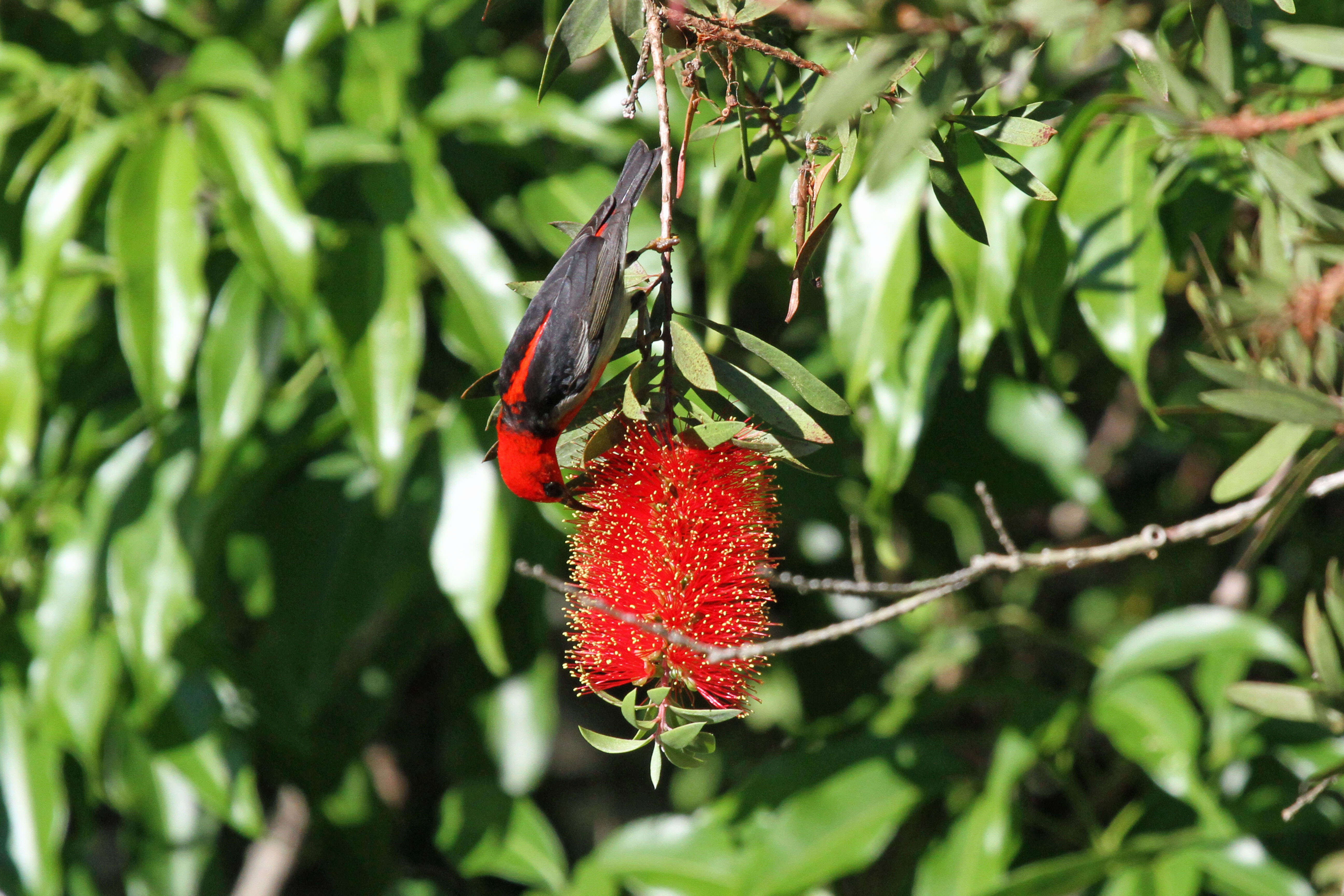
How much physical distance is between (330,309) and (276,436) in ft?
1.14

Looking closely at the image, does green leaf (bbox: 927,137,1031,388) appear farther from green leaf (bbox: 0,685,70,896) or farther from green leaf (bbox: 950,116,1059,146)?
green leaf (bbox: 0,685,70,896)

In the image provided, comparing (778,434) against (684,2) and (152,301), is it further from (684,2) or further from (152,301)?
(152,301)

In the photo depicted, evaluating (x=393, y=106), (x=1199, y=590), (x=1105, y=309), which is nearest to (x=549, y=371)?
(x=1105, y=309)

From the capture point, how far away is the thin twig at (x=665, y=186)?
797mm

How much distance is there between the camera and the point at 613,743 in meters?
0.86

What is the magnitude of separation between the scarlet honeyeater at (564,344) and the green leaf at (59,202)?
0.82 m

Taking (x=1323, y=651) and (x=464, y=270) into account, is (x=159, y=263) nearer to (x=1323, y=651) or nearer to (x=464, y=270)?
(x=464, y=270)

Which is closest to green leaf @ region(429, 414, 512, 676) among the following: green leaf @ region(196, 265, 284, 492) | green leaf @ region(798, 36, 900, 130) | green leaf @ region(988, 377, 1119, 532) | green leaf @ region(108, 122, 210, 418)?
green leaf @ region(196, 265, 284, 492)

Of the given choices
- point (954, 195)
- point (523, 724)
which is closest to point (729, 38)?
point (954, 195)

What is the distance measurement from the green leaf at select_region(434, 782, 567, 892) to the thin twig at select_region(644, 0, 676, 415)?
1.37 m

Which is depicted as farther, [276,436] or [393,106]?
[276,436]

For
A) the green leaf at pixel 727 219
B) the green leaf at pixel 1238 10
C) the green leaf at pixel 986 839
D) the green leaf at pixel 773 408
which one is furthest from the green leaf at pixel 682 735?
the green leaf at pixel 986 839

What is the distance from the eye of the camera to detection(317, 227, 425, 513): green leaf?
1519mm

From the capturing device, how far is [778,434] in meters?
0.96
